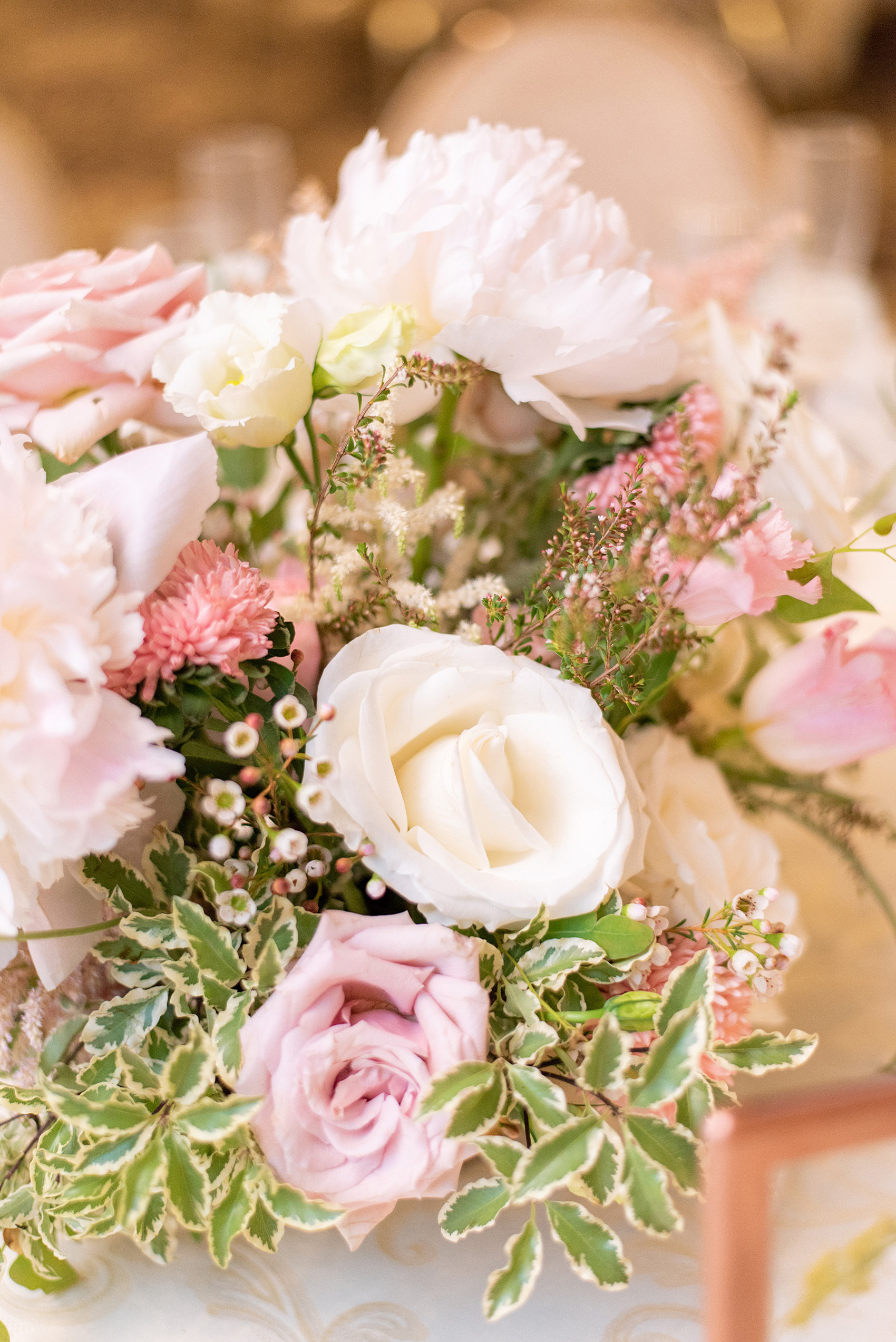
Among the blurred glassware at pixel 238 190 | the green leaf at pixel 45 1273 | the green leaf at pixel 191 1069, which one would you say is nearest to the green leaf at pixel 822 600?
the green leaf at pixel 191 1069

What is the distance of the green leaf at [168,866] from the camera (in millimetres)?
473

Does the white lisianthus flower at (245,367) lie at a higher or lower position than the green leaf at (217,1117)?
higher

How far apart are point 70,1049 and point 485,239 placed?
1.38ft

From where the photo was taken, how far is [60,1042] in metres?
0.48

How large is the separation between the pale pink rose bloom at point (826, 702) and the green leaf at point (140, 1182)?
370mm

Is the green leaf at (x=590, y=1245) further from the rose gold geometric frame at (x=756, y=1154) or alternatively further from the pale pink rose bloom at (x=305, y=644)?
the pale pink rose bloom at (x=305, y=644)

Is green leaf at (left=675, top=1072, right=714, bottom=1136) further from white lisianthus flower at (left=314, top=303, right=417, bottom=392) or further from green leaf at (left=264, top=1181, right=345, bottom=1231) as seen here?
white lisianthus flower at (left=314, top=303, right=417, bottom=392)

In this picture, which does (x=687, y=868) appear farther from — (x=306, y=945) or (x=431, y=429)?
(x=431, y=429)

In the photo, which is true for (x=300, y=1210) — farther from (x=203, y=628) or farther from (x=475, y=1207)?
(x=203, y=628)

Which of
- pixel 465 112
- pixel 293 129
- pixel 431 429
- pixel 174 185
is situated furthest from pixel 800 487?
pixel 293 129

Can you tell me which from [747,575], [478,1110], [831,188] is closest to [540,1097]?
[478,1110]

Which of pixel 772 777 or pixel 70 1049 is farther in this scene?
pixel 772 777

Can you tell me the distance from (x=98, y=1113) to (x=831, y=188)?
147cm

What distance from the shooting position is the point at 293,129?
3006 mm
